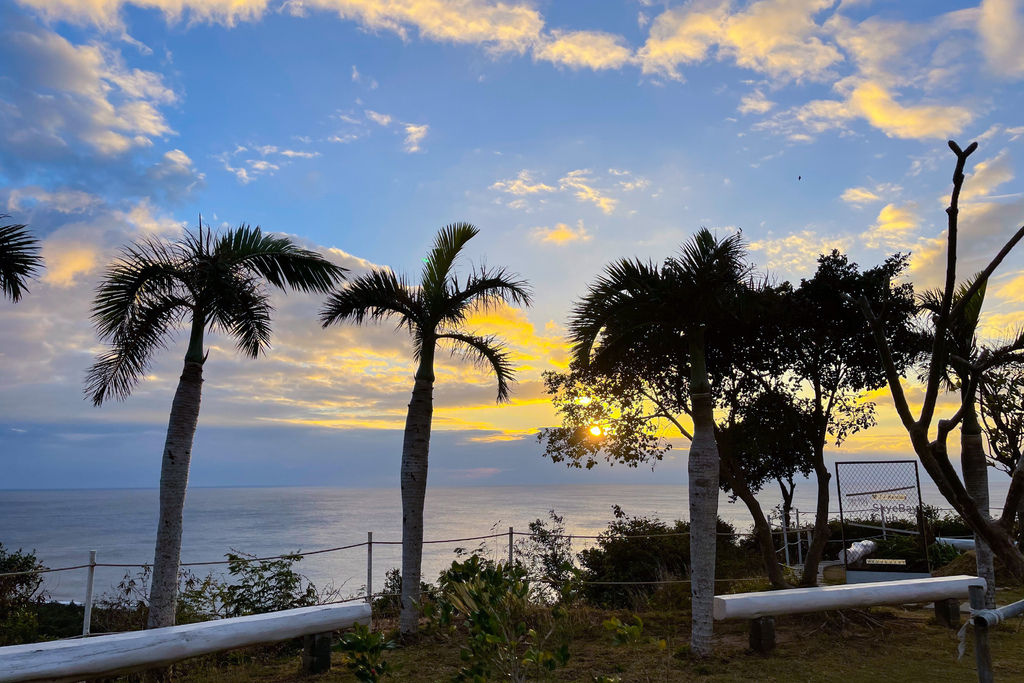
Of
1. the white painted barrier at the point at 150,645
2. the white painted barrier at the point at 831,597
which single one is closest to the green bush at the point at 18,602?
the white painted barrier at the point at 150,645

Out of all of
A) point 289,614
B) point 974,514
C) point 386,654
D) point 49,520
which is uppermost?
point 974,514

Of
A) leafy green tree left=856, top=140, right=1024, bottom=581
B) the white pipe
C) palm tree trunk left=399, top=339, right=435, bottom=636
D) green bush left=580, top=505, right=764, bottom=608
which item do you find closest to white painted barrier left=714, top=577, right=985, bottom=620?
palm tree trunk left=399, top=339, right=435, bottom=636

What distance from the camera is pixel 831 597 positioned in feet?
25.4

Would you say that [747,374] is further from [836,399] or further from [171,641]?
[171,641]

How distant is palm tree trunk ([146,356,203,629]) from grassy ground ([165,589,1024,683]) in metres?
0.85

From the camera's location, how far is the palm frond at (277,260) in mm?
7980

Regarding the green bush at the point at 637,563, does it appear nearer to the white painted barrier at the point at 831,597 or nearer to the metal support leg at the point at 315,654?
the white painted barrier at the point at 831,597

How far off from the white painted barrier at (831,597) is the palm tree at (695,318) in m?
0.30

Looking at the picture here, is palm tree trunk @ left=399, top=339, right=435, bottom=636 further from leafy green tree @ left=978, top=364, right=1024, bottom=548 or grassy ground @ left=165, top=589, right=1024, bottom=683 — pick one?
leafy green tree @ left=978, top=364, right=1024, bottom=548

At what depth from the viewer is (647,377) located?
35.0 ft

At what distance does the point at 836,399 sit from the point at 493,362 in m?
5.67

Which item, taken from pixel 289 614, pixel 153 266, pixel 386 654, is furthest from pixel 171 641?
pixel 153 266

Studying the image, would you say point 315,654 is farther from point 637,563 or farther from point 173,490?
point 637,563

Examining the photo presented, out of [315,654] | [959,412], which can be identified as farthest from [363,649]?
[959,412]
